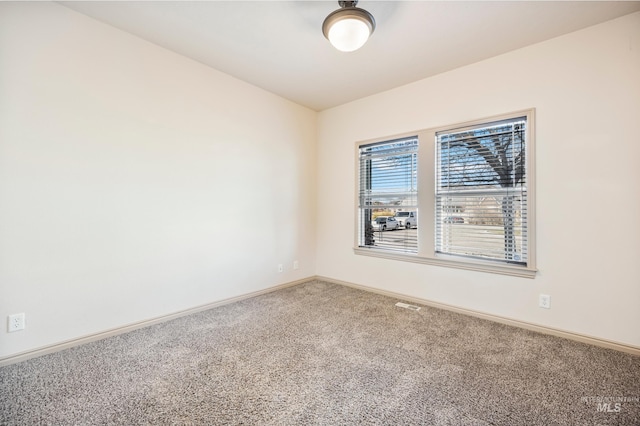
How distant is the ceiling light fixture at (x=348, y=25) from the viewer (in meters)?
1.97

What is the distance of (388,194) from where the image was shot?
12.3 ft

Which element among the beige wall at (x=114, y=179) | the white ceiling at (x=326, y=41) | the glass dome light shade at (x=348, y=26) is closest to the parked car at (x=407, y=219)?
the white ceiling at (x=326, y=41)

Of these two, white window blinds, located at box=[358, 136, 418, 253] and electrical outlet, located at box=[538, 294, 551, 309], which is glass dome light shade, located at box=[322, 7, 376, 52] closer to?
white window blinds, located at box=[358, 136, 418, 253]

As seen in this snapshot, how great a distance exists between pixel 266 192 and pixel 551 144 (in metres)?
3.10

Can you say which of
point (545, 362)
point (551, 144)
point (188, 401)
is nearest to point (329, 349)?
point (188, 401)

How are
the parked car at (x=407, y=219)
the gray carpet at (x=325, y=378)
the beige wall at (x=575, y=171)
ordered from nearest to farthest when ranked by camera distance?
the gray carpet at (x=325, y=378) < the beige wall at (x=575, y=171) < the parked car at (x=407, y=219)

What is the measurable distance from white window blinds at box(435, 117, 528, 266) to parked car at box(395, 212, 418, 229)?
292 mm

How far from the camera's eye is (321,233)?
14.5 feet

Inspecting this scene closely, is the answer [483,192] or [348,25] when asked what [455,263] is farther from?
[348,25]

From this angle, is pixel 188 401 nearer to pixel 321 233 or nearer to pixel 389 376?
pixel 389 376

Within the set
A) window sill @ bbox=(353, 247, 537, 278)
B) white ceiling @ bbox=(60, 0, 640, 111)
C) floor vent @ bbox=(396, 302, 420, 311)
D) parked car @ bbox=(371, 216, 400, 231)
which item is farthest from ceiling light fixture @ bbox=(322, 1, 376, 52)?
floor vent @ bbox=(396, 302, 420, 311)

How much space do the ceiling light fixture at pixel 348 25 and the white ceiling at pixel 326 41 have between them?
209 millimetres

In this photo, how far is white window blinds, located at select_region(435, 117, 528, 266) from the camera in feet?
9.05

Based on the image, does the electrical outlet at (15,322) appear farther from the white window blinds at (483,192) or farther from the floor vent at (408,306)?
the white window blinds at (483,192)
